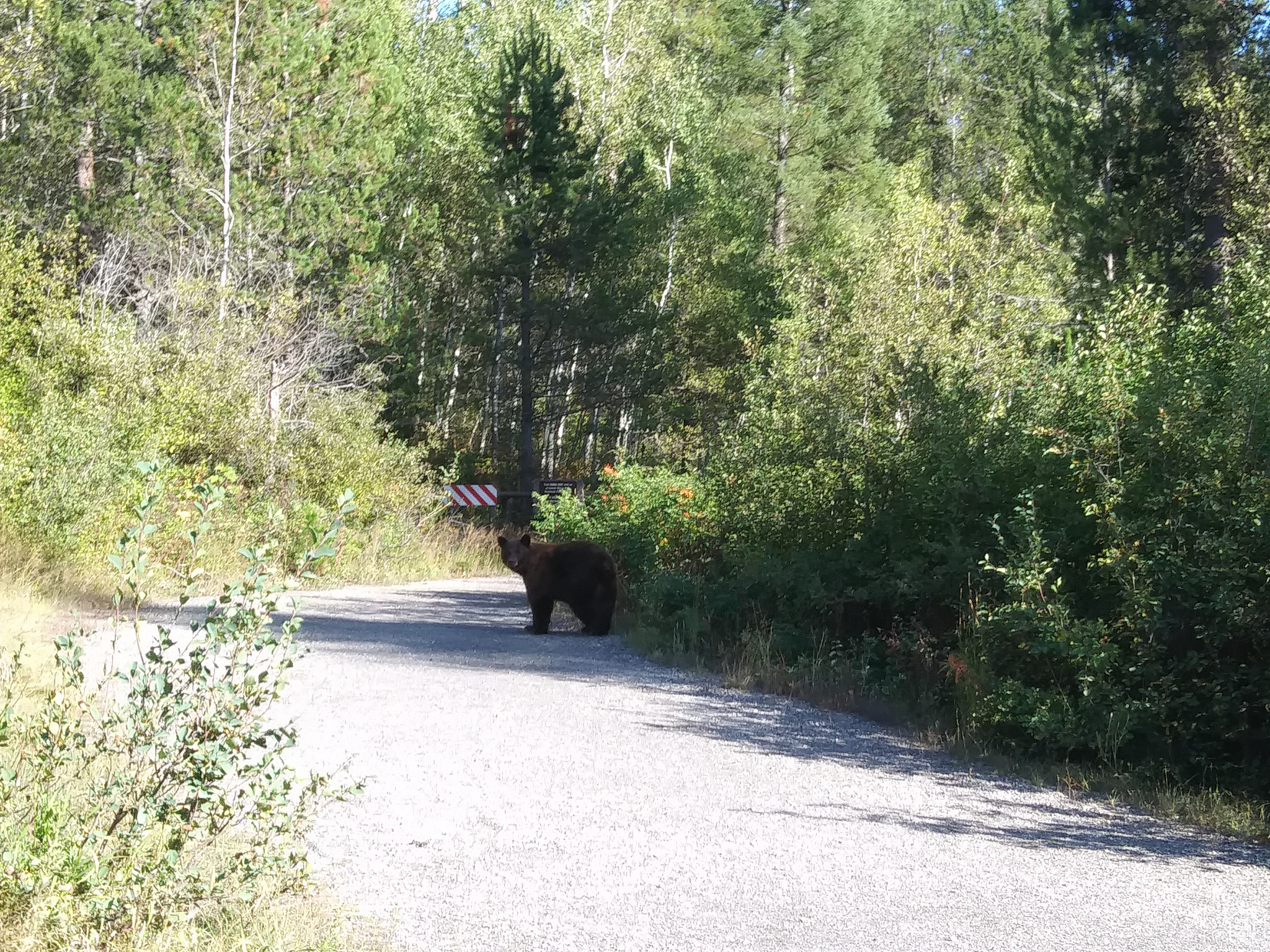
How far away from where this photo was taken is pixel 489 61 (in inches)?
1660

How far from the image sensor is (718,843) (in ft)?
21.0

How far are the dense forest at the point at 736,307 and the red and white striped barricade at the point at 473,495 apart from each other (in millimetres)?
2925

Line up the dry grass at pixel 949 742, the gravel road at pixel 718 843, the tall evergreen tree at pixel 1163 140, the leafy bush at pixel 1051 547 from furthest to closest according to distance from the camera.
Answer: the tall evergreen tree at pixel 1163 140, the leafy bush at pixel 1051 547, the dry grass at pixel 949 742, the gravel road at pixel 718 843

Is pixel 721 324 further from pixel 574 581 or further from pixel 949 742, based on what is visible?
pixel 949 742

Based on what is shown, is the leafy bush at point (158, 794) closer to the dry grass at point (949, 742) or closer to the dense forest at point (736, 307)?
the dense forest at point (736, 307)

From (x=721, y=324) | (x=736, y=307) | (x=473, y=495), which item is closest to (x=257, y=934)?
(x=473, y=495)

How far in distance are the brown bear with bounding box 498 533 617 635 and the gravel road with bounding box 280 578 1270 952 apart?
481 centimetres

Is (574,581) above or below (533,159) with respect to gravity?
below

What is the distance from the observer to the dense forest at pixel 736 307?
29.3 ft

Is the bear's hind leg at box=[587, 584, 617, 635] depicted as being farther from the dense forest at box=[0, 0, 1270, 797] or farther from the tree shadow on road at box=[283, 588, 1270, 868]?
the dense forest at box=[0, 0, 1270, 797]

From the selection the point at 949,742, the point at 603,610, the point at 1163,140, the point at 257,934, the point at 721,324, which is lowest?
the point at 257,934

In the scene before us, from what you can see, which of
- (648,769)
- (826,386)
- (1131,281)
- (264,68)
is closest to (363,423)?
(264,68)

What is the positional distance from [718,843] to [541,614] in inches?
379

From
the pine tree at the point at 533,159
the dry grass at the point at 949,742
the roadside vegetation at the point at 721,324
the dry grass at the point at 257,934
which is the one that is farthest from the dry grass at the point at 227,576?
the pine tree at the point at 533,159
